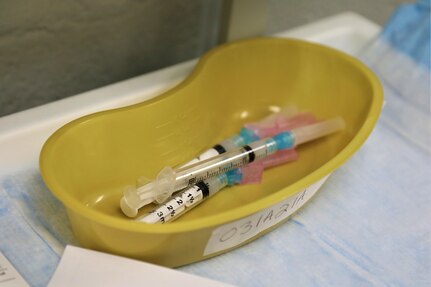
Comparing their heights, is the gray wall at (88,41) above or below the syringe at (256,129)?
above

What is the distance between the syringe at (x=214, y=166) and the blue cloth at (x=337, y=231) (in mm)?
55

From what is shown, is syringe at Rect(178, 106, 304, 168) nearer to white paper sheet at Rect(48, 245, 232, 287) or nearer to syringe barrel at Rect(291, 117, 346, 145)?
syringe barrel at Rect(291, 117, 346, 145)

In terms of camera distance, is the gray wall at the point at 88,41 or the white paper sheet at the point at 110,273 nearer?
the white paper sheet at the point at 110,273

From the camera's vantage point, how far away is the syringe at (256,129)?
1.96ft

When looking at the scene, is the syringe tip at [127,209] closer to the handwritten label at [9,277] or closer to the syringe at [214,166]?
the syringe at [214,166]

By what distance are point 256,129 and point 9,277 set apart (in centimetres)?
32

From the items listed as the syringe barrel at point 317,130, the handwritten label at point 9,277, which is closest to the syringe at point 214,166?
the syringe barrel at point 317,130

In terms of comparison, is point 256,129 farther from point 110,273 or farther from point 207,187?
point 110,273

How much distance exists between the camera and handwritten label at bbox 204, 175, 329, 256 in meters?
0.47

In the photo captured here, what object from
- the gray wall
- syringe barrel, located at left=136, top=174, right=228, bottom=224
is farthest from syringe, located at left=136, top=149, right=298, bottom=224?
the gray wall

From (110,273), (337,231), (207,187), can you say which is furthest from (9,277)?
(337,231)

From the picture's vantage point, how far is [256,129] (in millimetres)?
651

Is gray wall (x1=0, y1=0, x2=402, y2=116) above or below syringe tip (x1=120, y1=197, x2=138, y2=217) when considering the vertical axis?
above

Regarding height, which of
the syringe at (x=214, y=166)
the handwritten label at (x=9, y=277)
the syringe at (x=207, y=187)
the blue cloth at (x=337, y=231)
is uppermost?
the syringe at (x=214, y=166)
